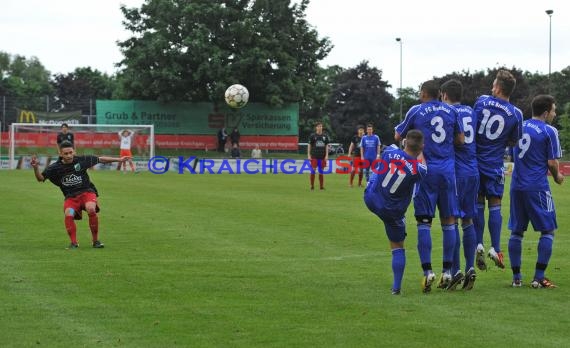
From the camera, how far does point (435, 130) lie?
9922mm

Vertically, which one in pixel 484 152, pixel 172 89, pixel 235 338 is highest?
pixel 172 89

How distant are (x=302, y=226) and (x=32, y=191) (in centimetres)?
1195

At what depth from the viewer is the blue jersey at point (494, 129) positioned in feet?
34.2

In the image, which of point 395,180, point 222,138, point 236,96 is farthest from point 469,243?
point 222,138

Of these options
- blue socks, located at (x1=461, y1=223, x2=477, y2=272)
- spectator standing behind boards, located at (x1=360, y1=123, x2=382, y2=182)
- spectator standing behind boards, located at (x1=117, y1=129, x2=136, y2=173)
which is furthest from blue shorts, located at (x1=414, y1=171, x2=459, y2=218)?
spectator standing behind boards, located at (x1=117, y1=129, x2=136, y2=173)

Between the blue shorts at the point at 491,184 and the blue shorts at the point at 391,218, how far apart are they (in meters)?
1.68

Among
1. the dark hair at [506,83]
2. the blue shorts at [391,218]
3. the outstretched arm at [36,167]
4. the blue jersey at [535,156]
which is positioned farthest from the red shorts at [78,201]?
the blue jersey at [535,156]

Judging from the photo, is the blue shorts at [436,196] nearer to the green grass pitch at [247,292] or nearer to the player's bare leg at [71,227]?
the green grass pitch at [247,292]

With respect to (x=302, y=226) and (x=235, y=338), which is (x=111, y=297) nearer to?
(x=235, y=338)

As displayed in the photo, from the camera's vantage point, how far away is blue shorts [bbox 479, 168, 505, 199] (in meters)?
10.8

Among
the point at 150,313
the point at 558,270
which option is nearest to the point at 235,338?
the point at 150,313

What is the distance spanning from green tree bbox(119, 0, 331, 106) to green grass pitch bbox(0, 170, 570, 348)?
40.3 meters

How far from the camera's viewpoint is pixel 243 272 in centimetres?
1101

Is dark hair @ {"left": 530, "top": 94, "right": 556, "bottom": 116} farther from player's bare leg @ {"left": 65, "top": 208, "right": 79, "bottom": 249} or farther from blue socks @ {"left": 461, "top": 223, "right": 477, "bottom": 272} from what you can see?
player's bare leg @ {"left": 65, "top": 208, "right": 79, "bottom": 249}
